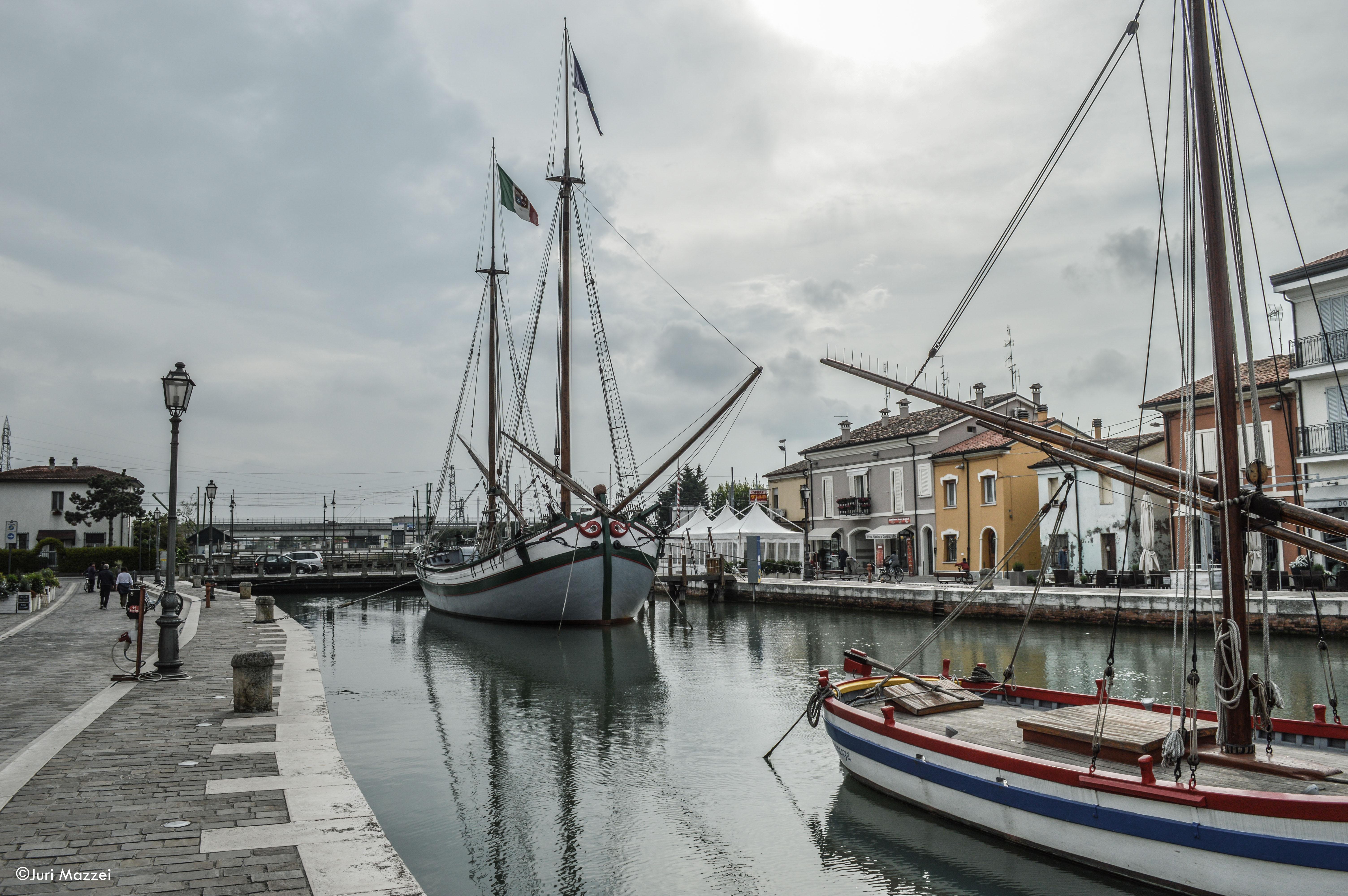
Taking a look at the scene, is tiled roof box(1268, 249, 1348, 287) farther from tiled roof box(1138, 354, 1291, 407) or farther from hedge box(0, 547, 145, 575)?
hedge box(0, 547, 145, 575)

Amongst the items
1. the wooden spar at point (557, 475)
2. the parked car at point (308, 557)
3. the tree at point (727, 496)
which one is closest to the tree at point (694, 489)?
the tree at point (727, 496)

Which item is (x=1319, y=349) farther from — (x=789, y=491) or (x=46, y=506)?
(x=46, y=506)

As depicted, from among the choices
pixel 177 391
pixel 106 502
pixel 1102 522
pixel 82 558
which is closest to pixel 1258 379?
pixel 1102 522

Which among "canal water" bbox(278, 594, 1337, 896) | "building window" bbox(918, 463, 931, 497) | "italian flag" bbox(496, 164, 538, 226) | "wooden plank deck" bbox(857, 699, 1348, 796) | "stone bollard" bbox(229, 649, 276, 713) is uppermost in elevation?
"italian flag" bbox(496, 164, 538, 226)

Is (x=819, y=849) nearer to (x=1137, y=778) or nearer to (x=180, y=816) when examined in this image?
(x=1137, y=778)

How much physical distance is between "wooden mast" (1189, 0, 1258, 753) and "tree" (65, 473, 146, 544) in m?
75.6

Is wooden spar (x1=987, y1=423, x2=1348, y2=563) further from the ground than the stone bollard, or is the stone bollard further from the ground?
wooden spar (x1=987, y1=423, x2=1348, y2=563)

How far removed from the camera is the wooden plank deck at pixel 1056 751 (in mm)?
8219

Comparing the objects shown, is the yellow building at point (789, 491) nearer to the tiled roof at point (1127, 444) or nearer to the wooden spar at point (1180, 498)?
the tiled roof at point (1127, 444)

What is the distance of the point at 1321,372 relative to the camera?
30719 millimetres

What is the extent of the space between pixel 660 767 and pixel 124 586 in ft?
83.5

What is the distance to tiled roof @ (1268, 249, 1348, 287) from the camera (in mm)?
29547

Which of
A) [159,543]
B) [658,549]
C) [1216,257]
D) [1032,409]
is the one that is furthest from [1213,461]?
[159,543]

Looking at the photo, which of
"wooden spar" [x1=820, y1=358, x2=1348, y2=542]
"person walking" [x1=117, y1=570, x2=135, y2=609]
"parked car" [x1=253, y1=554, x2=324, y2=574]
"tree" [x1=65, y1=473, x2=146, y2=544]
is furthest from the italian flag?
"tree" [x1=65, y1=473, x2=146, y2=544]
